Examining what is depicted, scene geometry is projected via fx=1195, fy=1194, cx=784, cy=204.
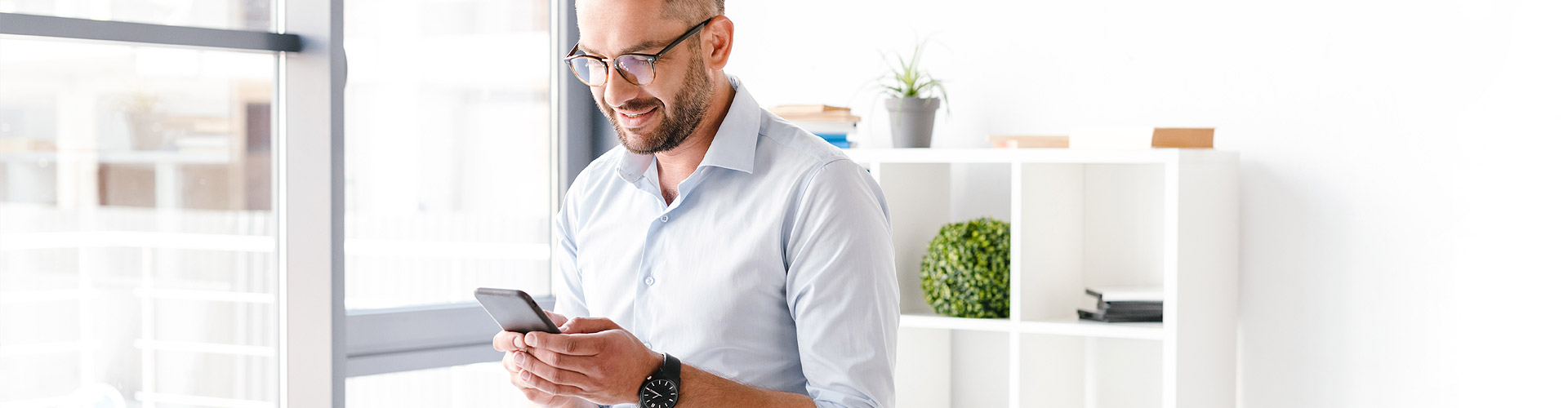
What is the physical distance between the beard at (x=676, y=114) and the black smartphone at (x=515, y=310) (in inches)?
10.7

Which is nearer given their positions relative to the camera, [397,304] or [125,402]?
[125,402]

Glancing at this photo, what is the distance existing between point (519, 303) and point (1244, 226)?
5.97 ft

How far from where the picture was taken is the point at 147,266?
9.52 ft

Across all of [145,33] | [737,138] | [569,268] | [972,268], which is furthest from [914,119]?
[145,33]

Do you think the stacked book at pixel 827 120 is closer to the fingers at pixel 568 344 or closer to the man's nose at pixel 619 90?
the man's nose at pixel 619 90

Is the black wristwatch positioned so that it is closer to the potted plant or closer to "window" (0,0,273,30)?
the potted plant

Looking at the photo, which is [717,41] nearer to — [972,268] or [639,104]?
[639,104]

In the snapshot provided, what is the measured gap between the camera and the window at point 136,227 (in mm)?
2719

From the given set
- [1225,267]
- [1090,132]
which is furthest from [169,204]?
[1225,267]

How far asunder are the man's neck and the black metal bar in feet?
5.35

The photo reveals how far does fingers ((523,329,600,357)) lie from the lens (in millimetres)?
1339

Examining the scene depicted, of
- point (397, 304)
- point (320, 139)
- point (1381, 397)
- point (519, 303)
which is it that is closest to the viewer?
point (519, 303)

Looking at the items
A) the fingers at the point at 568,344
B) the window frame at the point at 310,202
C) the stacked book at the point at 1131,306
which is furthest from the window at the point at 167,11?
the stacked book at the point at 1131,306

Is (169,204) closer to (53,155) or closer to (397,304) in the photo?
(53,155)
